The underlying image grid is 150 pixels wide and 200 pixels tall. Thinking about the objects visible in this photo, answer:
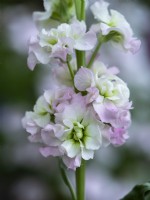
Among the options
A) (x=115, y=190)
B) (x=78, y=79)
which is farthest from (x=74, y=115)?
(x=115, y=190)

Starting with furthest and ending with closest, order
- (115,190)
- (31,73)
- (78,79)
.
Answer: (31,73) → (115,190) → (78,79)

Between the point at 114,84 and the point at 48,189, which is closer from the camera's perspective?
the point at 114,84

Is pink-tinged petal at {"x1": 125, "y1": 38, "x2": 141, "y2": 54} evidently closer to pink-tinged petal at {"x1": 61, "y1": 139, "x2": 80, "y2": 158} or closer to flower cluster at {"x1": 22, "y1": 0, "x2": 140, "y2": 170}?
flower cluster at {"x1": 22, "y1": 0, "x2": 140, "y2": 170}

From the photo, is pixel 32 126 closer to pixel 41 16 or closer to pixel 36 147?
pixel 41 16

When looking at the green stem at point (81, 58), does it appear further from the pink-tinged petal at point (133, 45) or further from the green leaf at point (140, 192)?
the green leaf at point (140, 192)

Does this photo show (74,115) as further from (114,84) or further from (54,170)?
(54,170)

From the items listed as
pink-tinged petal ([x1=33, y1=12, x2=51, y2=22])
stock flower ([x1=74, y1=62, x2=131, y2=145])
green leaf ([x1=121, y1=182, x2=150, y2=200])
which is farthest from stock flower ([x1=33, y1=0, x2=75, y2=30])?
green leaf ([x1=121, y1=182, x2=150, y2=200])

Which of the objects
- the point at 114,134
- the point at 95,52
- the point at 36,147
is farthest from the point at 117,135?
the point at 36,147
